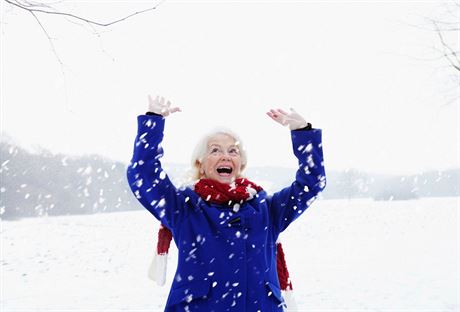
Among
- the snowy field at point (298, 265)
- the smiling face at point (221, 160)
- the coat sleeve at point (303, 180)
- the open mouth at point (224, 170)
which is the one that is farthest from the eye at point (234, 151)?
the snowy field at point (298, 265)

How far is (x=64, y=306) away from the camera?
8.75 m

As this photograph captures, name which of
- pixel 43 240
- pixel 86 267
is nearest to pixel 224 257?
pixel 86 267

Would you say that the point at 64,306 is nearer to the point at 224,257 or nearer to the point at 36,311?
the point at 36,311

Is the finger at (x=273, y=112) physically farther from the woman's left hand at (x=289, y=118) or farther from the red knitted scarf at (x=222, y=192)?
the red knitted scarf at (x=222, y=192)

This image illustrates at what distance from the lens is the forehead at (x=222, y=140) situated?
276cm

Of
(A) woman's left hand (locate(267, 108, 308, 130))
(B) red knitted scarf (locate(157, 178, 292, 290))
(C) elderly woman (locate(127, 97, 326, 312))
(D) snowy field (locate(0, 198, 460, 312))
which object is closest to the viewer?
(C) elderly woman (locate(127, 97, 326, 312))

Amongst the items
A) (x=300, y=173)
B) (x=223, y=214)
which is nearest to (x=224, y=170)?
(x=223, y=214)

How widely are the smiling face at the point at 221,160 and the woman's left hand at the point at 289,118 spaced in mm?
284

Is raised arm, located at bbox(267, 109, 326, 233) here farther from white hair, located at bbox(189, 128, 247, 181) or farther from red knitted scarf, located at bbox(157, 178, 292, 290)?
white hair, located at bbox(189, 128, 247, 181)

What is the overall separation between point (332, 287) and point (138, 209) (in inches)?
1030

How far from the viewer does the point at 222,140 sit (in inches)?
109

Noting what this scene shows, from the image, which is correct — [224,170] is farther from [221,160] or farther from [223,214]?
[223,214]

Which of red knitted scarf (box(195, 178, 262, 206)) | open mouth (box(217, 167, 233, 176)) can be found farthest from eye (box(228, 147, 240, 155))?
red knitted scarf (box(195, 178, 262, 206))

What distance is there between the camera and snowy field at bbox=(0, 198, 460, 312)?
9031 mm
